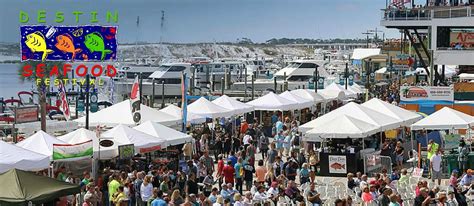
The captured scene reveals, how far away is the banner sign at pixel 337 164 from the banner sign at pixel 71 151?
8097mm

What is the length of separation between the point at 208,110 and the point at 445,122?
953 centimetres

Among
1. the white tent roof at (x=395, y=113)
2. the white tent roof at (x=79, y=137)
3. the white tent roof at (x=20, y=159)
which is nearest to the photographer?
the white tent roof at (x=20, y=159)

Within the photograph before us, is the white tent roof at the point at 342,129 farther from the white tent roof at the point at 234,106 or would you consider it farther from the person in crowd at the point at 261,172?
the white tent roof at the point at 234,106

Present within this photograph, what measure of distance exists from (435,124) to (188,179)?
1017 centimetres

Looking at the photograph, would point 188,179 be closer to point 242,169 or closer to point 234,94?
point 242,169

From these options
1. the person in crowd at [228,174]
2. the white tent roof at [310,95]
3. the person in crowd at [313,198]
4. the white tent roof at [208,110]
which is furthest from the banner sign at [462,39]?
the person in crowd at [313,198]

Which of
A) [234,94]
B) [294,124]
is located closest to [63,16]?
[294,124]

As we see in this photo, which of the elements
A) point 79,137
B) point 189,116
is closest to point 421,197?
point 79,137

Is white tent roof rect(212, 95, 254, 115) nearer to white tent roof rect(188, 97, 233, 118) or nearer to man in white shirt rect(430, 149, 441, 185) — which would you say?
white tent roof rect(188, 97, 233, 118)

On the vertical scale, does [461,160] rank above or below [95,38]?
below

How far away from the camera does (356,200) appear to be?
1956 cm

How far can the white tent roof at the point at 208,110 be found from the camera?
32.8 metres

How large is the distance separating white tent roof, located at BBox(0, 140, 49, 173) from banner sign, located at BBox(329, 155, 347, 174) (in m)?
9.42

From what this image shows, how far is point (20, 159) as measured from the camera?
18.9 meters
